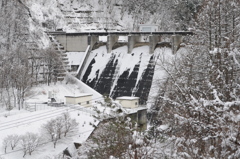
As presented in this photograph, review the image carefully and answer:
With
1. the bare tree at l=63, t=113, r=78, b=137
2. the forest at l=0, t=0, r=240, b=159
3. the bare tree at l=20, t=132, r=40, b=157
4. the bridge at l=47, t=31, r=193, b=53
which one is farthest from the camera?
the bridge at l=47, t=31, r=193, b=53

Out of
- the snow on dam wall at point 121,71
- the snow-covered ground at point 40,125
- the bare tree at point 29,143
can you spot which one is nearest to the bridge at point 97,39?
the snow on dam wall at point 121,71

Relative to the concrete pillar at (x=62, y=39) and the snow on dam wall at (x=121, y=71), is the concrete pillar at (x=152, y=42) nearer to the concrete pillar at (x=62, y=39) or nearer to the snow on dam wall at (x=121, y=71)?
the snow on dam wall at (x=121, y=71)

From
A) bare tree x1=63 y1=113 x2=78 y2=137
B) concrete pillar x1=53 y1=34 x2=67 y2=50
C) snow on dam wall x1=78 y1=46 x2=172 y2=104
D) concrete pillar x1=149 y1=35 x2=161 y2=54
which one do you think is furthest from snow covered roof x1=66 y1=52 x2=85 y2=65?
bare tree x1=63 y1=113 x2=78 y2=137

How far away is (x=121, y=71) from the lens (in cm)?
3144

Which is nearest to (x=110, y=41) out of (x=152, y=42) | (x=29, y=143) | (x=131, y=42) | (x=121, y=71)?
(x=131, y=42)

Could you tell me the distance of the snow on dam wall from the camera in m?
29.2

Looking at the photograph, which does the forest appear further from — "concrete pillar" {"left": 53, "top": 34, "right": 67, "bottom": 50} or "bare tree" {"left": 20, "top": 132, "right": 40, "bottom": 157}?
"bare tree" {"left": 20, "top": 132, "right": 40, "bottom": 157}

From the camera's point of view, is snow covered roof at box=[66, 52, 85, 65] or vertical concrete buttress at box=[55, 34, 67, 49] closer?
snow covered roof at box=[66, 52, 85, 65]

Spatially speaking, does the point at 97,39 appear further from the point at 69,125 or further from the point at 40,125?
the point at 69,125

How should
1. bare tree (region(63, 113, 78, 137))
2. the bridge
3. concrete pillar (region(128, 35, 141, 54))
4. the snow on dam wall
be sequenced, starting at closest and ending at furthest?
bare tree (region(63, 113, 78, 137)) → the snow on dam wall → the bridge → concrete pillar (region(128, 35, 141, 54))

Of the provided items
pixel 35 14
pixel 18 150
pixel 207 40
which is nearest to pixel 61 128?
pixel 18 150

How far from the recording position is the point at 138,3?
53.4 metres

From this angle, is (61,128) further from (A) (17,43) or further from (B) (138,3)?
(B) (138,3)

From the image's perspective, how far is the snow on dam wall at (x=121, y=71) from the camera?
95.9 ft
